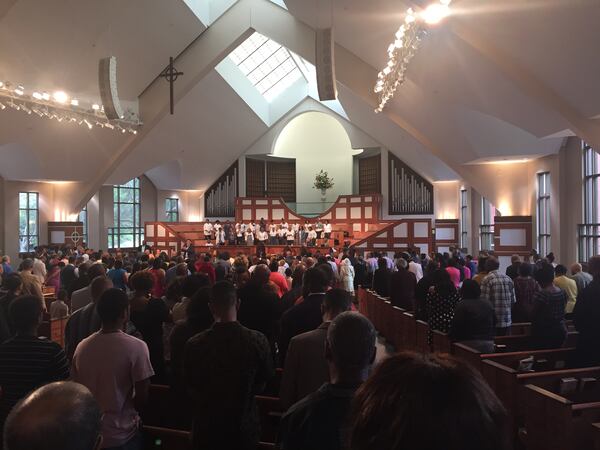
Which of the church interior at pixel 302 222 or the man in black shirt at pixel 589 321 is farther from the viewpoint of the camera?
the man in black shirt at pixel 589 321

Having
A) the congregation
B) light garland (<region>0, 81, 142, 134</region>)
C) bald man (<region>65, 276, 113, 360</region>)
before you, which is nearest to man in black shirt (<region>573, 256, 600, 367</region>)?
the congregation

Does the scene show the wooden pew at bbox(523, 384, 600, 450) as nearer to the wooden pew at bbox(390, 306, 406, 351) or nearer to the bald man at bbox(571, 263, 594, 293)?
the bald man at bbox(571, 263, 594, 293)

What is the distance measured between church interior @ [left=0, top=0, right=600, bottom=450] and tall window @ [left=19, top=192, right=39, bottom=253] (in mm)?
80

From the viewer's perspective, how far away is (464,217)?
20016 millimetres

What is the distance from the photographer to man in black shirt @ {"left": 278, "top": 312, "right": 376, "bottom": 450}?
1.64 metres

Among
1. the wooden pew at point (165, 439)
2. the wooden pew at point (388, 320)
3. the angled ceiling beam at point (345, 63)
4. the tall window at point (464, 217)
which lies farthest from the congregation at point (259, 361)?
the tall window at point (464, 217)

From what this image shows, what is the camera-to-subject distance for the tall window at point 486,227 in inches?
687

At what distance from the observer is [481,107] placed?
36.7 ft

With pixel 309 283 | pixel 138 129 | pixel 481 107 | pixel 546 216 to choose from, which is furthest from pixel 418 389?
pixel 138 129

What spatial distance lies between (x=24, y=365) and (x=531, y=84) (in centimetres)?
860

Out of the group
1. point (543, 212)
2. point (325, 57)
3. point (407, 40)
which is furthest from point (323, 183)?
point (407, 40)

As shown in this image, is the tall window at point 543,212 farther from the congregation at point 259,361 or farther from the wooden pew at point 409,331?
the congregation at point 259,361

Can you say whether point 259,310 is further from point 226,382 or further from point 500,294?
point 500,294

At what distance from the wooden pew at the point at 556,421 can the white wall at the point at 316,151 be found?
21.0 meters
